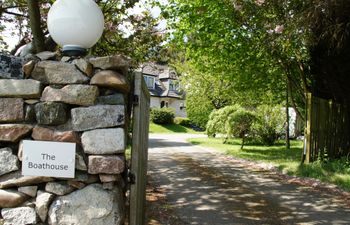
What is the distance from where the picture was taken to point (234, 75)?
14852mm

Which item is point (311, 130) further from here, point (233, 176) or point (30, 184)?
point (30, 184)

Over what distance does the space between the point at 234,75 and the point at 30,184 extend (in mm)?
11943

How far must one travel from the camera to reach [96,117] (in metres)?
3.54

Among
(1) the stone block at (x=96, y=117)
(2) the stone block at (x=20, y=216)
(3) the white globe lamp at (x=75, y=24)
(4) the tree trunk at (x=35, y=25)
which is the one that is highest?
(4) the tree trunk at (x=35, y=25)

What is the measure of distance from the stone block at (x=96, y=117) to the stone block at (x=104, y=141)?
2.1 inches

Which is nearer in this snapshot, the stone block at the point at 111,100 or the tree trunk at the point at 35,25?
the stone block at the point at 111,100

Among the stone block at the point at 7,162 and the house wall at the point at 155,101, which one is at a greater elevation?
the house wall at the point at 155,101

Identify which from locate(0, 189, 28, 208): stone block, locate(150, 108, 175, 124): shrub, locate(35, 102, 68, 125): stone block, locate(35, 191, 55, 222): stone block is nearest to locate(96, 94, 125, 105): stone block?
locate(35, 102, 68, 125): stone block

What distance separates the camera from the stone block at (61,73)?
11.7ft

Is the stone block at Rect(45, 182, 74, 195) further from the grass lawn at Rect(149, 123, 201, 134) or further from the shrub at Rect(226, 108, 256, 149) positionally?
the grass lawn at Rect(149, 123, 201, 134)

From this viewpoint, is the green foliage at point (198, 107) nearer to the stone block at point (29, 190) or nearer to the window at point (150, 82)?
the window at point (150, 82)

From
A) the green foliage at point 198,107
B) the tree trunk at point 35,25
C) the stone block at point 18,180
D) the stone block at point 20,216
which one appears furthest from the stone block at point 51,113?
the green foliage at point 198,107

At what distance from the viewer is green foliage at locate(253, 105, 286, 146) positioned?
2095 cm

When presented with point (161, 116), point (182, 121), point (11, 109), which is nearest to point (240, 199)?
point (11, 109)
